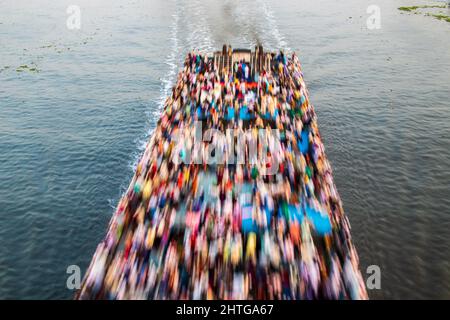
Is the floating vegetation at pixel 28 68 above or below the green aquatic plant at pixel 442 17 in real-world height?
below

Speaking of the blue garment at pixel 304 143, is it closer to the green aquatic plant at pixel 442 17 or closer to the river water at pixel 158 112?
the river water at pixel 158 112

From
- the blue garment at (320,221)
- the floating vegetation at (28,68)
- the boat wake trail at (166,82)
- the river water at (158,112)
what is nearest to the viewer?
the blue garment at (320,221)

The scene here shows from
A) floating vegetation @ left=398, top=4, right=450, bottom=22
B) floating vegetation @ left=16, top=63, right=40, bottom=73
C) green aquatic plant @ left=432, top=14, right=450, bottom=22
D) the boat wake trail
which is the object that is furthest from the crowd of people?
floating vegetation @ left=398, top=4, right=450, bottom=22

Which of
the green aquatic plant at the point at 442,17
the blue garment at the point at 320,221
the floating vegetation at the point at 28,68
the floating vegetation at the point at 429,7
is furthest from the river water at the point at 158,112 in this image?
the blue garment at the point at 320,221

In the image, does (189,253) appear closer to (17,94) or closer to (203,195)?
(203,195)

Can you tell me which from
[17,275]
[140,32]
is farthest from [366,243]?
[140,32]

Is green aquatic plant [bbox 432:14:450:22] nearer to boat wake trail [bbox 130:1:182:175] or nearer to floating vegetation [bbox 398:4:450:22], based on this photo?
floating vegetation [bbox 398:4:450:22]
